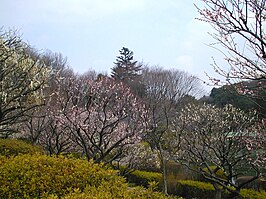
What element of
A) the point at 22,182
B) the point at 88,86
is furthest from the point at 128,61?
the point at 22,182

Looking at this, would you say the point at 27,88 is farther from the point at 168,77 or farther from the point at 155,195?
the point at 168,77

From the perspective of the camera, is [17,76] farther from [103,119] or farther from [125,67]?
[125,67]

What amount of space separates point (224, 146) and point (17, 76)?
→ 20.2 feet

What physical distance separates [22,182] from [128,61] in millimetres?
34533

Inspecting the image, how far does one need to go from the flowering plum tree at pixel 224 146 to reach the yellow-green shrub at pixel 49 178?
4515mm

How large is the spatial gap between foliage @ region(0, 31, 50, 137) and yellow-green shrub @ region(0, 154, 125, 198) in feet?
12.6

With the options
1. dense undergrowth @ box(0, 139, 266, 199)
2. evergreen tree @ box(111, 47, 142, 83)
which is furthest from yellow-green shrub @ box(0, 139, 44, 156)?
evergreen tree @ box(111, 47, 142, 83)

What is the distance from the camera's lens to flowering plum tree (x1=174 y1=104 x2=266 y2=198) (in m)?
7.85

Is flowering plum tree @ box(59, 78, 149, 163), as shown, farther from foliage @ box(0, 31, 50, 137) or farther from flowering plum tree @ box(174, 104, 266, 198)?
flowering plum tree @ box(174, 104, 266, 198)

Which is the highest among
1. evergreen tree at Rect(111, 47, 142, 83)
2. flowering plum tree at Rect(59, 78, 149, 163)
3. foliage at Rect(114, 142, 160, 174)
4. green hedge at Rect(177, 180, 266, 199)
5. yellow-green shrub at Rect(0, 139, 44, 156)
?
evergreen tree at Rect(111, 47, 142, 83)

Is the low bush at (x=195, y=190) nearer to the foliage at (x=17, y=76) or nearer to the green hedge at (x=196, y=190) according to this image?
the green hedge at (x=196, y=190)

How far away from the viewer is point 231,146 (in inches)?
342

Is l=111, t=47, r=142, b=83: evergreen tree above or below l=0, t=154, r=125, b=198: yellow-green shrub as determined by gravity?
above

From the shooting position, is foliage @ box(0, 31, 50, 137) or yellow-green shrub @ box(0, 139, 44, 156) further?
foliage @ box(0, 31, 50, 137)
